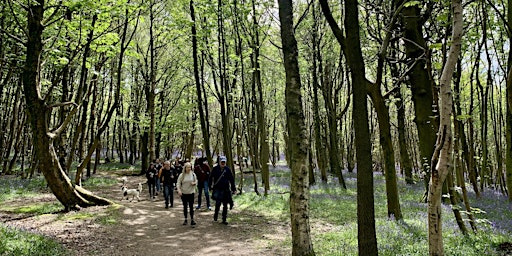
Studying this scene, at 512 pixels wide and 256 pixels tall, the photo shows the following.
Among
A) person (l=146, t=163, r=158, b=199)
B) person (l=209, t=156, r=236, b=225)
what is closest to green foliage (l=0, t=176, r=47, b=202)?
person (l=146, t=163, r=158, b=199)

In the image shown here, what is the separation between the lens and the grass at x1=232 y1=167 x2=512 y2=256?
22.3 feet

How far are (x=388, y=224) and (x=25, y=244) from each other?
8.62 m

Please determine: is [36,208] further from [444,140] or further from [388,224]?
[444,140]

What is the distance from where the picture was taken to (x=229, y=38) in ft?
61.8

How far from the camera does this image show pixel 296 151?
6.28 meters

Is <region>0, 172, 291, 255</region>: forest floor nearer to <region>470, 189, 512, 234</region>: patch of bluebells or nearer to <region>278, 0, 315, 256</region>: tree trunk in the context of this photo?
<region>278, 0, 315, 256</region>: tree trunk

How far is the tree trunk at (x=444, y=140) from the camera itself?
12.4 feet

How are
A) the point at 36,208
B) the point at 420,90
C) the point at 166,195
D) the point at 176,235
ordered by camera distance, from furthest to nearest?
the point at 166,195
the point at 36,208
the point at 420,90
the point at 176,235

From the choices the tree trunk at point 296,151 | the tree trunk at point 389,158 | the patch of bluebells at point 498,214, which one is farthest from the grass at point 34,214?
the patch of bluebells at point 498,214

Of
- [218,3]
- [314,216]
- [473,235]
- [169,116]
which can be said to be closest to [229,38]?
[218,3]

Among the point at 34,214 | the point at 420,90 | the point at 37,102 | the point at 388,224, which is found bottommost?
the point at 388,224

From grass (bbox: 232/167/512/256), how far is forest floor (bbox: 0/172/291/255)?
78 centimetres

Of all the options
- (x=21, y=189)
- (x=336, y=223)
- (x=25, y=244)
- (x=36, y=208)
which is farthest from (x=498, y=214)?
(x=21, y=189)

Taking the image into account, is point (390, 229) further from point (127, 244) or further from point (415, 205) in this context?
point (127, 244)
